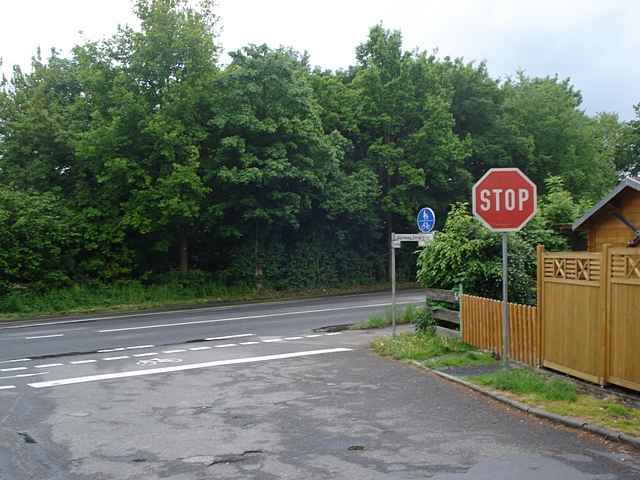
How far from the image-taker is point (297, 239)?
113 ft

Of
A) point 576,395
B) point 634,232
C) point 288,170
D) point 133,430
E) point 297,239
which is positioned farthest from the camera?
point 297,239

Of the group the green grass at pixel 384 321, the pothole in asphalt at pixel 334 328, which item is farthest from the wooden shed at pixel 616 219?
the pothole in asphalt at pixel 334 328

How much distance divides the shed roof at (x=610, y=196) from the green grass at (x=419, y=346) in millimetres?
5384

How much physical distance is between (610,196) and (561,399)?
9266 millimetres

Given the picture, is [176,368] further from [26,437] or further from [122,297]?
[122,297]

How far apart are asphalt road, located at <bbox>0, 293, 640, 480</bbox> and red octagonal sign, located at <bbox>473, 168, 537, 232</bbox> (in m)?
2.70

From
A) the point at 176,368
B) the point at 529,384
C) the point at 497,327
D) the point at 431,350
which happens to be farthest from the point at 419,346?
the point at 176,368

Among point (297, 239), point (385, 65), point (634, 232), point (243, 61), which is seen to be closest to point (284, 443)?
point (634, 232)

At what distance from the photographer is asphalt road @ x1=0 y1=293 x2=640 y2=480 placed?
6.50 m

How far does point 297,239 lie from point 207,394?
24243 mm

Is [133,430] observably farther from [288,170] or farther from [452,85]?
[452,85]

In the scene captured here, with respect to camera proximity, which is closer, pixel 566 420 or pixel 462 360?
pixel 566 420

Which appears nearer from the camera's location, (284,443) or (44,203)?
(284,443)

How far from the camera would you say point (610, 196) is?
655 inches
